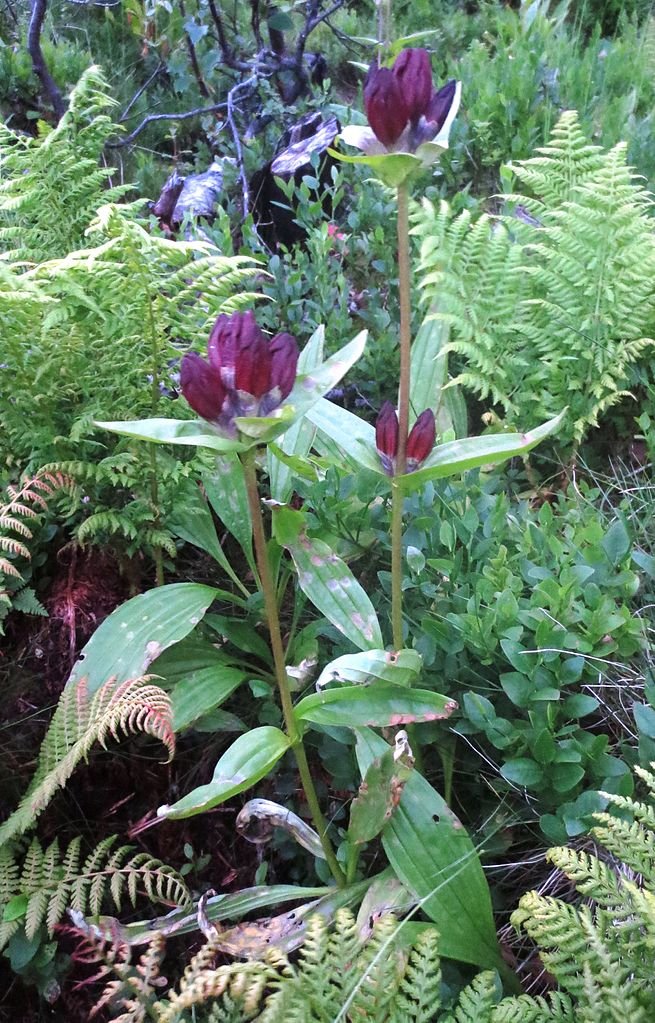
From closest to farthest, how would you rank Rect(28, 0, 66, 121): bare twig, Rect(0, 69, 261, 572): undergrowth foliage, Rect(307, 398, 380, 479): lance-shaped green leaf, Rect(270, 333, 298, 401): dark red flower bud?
Rect(270, 333, 298, 401): dark red flower bud, Rect(307, 398, 380, 479): lance-shaped green leaf, Rect(0, 69, 261, 572): undergrowth foliage, Rect(28, 0, 66, 121): bare twig

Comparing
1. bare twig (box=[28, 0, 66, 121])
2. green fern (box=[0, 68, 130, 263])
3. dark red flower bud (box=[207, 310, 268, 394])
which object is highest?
bare twig (box=[28, 0, 66, 121])

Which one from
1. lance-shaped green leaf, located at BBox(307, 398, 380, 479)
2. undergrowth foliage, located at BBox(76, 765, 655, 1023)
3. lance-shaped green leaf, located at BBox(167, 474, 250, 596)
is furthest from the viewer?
lance-shaped green leaf, located at BBox(167, 474, 250, 596)

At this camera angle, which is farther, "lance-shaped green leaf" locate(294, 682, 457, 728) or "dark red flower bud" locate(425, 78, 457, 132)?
"lance-shaped green leaf" locate(294, 682, 457, 728)

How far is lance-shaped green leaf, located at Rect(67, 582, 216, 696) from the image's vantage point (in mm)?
1249

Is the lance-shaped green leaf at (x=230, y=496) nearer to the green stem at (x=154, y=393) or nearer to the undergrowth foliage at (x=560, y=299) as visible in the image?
the green stem at (x=154, y=393)

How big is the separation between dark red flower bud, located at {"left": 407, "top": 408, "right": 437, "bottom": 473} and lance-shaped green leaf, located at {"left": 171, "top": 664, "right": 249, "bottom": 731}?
54 centimetres

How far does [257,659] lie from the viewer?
164 centimetres

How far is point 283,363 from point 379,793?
0.63 metres

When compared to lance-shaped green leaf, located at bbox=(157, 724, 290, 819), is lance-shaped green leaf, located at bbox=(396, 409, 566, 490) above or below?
above

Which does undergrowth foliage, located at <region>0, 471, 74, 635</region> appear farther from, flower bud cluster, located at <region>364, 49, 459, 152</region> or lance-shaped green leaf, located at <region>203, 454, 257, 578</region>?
flower bud cluster, located at <region>364, 49, 459, 152</region>

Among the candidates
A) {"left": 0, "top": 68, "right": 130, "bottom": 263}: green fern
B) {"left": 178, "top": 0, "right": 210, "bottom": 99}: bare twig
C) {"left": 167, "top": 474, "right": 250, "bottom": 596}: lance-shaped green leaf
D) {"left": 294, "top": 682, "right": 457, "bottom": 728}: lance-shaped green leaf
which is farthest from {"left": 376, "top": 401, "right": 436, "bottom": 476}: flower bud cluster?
{"left": 178, "top": 0, "right": 210, "bottom": 99}: bare twig

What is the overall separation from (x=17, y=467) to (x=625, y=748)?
48.1 inches

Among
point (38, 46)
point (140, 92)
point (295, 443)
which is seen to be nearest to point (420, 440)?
point (295, 443)

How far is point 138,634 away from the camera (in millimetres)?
1289
